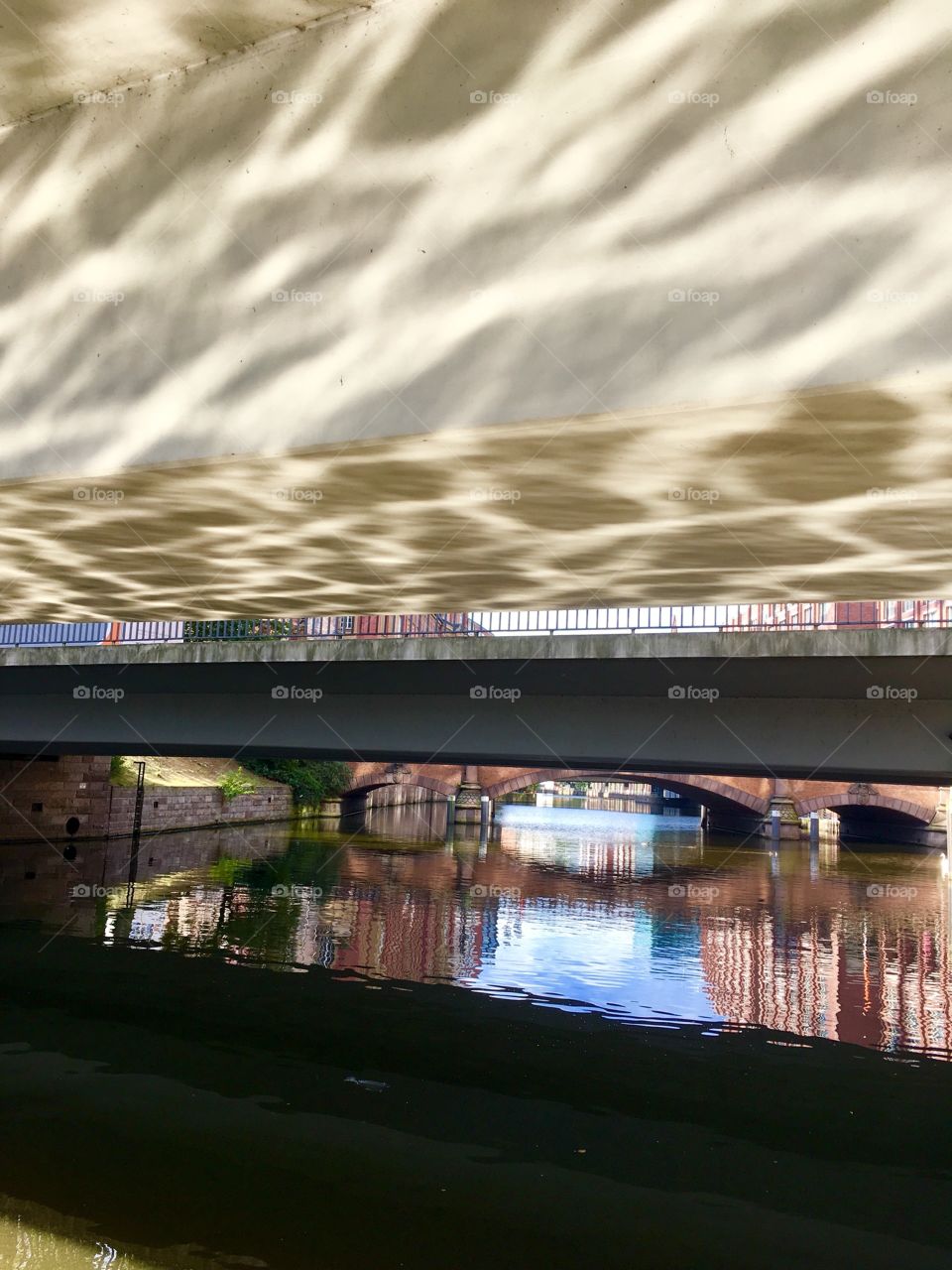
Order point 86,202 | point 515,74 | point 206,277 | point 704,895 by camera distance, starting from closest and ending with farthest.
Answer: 1. point 515,74
2. point 206,277
3. point 86,202
4. point 704,895

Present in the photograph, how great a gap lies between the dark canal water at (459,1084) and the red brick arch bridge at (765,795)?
2505 centimetres

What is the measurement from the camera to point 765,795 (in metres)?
47.3

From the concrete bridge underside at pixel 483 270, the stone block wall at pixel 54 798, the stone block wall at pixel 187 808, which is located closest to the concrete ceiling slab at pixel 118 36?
the concrete bridge underside at pixel 483 270

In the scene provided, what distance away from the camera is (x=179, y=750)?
62.0 feet

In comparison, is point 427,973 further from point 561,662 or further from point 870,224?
point 870,224

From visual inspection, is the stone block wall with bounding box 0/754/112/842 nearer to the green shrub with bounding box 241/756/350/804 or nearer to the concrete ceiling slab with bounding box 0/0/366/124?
the green shrub with bounding box 241/756/350/804

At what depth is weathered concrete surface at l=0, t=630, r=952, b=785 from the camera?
40.0 feet

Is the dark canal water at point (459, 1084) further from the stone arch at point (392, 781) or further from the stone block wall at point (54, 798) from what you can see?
the stone arch at point (392, 781)

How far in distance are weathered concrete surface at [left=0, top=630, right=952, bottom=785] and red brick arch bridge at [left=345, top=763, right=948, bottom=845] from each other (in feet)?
84.3

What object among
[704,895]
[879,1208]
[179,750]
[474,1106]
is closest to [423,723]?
[179,750]

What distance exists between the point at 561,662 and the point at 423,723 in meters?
3.72

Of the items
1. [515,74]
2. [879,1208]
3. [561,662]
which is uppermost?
[515,74]

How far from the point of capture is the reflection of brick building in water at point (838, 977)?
11.9 m

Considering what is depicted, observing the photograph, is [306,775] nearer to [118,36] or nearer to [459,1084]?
[459,1084]
